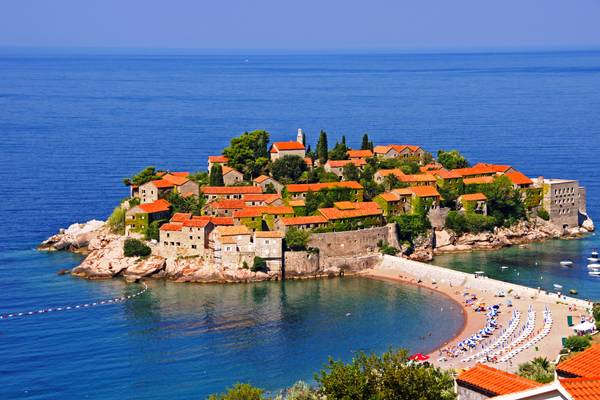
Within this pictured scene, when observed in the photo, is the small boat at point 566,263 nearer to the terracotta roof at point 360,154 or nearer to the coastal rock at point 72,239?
the terracotta roof at point 360,154

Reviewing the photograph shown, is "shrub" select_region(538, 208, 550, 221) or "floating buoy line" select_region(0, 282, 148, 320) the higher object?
"shrub" select_region(538, 208, 550, 221)

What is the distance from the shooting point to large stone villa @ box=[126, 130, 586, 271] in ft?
220

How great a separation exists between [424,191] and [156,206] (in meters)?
20.1

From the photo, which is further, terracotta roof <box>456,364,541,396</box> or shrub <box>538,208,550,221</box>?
shrub <box>538,208,550,221</box>

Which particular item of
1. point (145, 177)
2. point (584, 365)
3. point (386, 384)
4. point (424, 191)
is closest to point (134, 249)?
point (145, 177)

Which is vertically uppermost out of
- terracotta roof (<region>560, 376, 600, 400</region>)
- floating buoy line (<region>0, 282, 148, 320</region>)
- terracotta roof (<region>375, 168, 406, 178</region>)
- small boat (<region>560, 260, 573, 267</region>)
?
terracotta roof (<region>560, 376, 600, 400</region>)

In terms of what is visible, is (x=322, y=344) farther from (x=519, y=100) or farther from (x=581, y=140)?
(x=519, y=100)

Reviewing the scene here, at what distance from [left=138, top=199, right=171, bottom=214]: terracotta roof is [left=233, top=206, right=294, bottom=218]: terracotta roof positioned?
18.0 feet

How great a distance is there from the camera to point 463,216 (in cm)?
7631

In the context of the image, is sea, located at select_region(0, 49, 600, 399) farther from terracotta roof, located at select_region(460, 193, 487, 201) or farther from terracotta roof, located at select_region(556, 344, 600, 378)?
terracotta roof, located at select_region(556, 344, 600, 378)

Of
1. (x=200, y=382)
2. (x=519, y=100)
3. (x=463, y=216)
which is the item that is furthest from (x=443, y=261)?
(x=519, y=100)

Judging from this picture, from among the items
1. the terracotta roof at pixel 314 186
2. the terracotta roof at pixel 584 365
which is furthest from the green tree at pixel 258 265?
the terracotta roof at pixel 584 365

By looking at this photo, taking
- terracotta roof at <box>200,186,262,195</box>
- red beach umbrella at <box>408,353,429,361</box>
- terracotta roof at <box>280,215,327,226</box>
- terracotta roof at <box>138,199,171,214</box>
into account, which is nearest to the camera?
red beach umbrella at <box>408,353,429,361</box>

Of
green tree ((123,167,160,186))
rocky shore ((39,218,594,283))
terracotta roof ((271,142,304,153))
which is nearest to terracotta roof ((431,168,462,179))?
rocky shore ((39,218,594,283))
